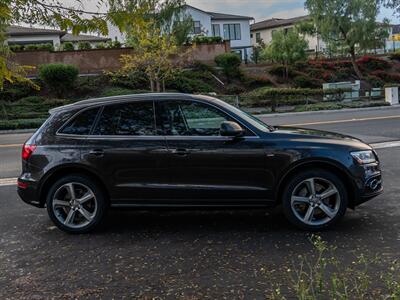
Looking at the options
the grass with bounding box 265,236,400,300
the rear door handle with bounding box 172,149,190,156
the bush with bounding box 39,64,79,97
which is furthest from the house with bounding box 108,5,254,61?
the grass with bounding box 265,236,400,300

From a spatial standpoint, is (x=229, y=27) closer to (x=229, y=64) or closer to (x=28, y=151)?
(x=229, y=64)

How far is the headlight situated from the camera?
5582mm

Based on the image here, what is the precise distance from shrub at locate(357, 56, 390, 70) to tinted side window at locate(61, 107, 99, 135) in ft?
148

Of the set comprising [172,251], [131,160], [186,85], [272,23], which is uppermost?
[272,23]

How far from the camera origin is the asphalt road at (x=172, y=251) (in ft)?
14.1

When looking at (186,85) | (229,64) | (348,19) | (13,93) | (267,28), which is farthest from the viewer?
(267,28)

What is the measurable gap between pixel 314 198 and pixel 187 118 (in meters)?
1.71

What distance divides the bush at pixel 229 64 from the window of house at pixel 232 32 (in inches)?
1147

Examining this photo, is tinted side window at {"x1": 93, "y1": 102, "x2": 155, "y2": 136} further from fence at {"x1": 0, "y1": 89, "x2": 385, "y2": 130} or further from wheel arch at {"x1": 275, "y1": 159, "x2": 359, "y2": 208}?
fence at {"x1": 0, "y1": 89, "x2": 385, "y2": 130}

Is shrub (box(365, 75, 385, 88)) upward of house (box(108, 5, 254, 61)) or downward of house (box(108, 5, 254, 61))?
downward

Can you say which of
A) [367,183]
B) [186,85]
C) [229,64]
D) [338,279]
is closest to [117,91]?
[186,85]

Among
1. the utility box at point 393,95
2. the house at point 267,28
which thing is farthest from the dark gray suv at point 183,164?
the house at point 267,28

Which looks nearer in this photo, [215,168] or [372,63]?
[215,168]

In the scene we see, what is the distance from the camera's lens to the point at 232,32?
222ft
